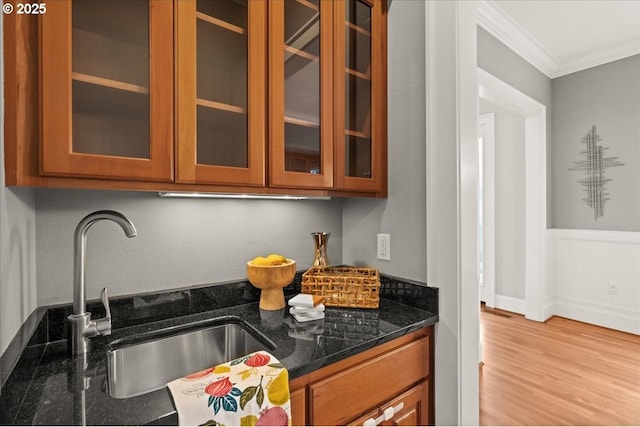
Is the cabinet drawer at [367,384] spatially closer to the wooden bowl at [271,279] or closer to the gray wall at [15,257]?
the wooden bowl at [271,279]

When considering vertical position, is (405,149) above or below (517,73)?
below

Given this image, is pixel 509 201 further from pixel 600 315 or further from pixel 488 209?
pixel 600 315

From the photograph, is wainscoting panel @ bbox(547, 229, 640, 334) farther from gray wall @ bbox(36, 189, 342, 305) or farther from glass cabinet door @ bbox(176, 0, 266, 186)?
glass cabinet door @ bbox(176, 0, 266, 186)

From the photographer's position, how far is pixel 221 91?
3.47 feet

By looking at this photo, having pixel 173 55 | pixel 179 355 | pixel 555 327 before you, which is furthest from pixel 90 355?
pixel 555 327

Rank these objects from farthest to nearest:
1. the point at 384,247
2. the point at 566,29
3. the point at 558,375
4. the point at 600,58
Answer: the point at 600,58, the point at 566,29, the point at 558,375, the point at 384,247

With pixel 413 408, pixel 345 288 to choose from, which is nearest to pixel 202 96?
pixel 345 288

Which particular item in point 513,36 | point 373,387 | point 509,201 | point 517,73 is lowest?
point 373,387

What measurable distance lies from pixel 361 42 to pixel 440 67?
0.38 meters

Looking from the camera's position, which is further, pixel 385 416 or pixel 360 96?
pixel 360 96

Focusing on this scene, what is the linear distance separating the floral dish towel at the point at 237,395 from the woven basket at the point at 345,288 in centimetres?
56

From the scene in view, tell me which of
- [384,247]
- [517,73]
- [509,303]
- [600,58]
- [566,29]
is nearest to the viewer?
[384,247]

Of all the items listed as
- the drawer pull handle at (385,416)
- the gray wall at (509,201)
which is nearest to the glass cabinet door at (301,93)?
the drawer pull handle at (385,416)

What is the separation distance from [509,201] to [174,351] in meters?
3.97
